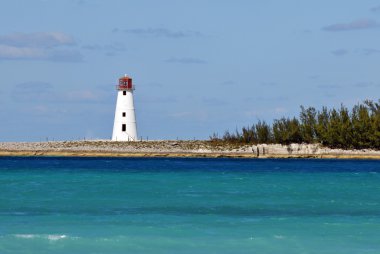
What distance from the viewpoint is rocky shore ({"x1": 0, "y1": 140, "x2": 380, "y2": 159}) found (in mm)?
94625

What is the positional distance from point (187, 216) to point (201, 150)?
222 feet

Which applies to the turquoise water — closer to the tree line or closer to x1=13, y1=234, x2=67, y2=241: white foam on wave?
x1=13, y1=234, x2=67, y2=241: white foam on wave

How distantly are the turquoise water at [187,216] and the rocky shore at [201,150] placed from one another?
4053 cm

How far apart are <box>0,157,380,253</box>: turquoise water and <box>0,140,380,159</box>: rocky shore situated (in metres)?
40.5

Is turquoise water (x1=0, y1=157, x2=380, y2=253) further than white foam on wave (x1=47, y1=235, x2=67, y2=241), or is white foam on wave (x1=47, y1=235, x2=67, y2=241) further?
white foam on wave (x1=47, y1=235, x2=67, y2=241)

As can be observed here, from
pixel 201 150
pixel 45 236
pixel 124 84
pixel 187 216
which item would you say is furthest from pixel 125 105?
pixel 45 236

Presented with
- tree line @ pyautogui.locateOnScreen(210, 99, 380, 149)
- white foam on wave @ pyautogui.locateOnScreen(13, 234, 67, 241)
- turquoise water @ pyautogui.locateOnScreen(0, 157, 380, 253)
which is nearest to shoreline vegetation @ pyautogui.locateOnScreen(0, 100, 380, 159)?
tree line @ pyautogui.locateOnScreen(210, 99, 380, 149)

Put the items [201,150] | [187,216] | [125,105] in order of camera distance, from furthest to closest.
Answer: [201,150], [125,105], [187,216]

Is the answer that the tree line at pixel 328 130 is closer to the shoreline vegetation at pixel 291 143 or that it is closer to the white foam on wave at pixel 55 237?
the shoreline vegetation at pixel 291 143

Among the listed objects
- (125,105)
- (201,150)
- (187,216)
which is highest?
(125,105)

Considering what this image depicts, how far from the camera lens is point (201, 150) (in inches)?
3888

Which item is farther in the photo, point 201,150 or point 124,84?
point 201,150

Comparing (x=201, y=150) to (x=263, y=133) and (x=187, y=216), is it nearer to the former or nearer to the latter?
(x=263, y=133)

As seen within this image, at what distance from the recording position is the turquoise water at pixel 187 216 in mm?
23938
